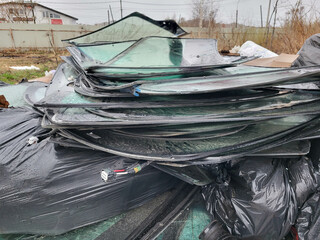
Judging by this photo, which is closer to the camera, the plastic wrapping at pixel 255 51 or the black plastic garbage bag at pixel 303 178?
the black plastic garbage bag at pixel 303 178

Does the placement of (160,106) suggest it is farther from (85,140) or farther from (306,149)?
(306,149)

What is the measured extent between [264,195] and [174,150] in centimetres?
49

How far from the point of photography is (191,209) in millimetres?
1359

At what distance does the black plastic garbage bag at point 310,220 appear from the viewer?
3.40 ft

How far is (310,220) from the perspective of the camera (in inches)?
42.1

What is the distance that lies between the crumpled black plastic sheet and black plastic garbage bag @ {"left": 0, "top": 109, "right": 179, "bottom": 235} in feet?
1.61

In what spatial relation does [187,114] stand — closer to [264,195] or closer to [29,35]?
[264,195]

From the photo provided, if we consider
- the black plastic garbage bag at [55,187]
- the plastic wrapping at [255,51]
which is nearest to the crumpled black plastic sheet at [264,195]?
the black plastic garbage bag at [55,187]

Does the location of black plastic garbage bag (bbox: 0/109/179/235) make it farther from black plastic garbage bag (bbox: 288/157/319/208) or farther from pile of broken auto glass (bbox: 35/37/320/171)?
black plastic garbage bag (bbox: 288/157/319/208)

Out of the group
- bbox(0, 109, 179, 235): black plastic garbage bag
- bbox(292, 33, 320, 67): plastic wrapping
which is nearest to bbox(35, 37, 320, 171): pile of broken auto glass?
bbox(0, 109, 179, 235): black plastic garbage bag

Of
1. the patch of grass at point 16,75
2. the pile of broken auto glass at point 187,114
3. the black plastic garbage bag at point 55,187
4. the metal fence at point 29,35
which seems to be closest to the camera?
the pile of broken auto glass at point 187,114

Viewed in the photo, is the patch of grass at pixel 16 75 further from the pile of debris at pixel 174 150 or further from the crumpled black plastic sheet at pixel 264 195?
the crumpled black plastic sheet at pixel 264 195

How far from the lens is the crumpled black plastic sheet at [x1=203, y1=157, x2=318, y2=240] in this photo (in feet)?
3.48

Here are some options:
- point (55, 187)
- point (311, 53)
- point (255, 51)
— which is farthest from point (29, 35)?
point (311, 53)
